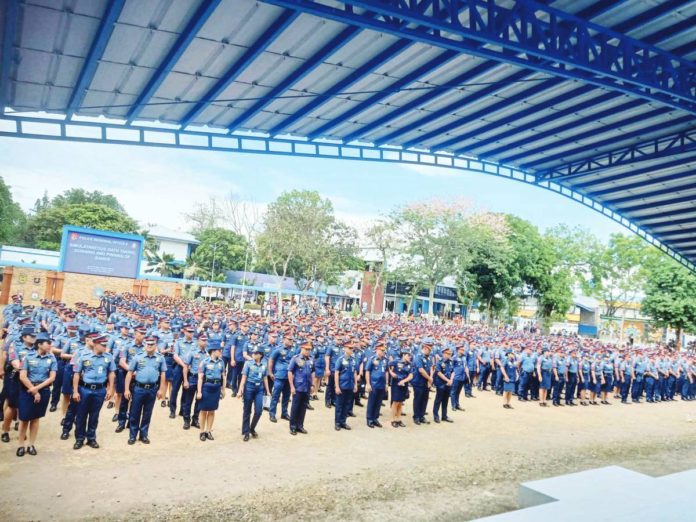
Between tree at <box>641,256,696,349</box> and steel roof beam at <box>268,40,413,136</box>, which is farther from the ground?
steel roof beam at <box>268,40,413,136</box>

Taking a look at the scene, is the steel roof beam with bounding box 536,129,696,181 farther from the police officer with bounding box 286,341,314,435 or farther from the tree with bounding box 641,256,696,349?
the tree with bounding box 641,256,696,349

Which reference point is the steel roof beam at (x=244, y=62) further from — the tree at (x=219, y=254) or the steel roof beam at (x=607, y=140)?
the tree at (x=219, y=254)

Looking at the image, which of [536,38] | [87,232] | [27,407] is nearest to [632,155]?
[536,38]

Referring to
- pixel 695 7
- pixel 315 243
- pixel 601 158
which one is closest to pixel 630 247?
pixel 315 243

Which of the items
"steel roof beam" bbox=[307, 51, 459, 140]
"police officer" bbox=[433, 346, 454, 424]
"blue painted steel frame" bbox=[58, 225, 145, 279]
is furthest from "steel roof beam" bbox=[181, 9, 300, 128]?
"blue painted steel frame" bbox=[58, 225, 145, 279]

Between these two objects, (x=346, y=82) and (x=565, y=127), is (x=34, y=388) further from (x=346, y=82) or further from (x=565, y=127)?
(x=565, y=127)

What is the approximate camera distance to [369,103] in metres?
10.6

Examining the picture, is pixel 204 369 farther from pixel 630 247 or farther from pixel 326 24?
pixel 630 247

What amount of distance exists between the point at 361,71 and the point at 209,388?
617 centimetres

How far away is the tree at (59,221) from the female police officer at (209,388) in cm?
4504

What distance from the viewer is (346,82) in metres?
9.72

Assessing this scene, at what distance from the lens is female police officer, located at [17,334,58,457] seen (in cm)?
605

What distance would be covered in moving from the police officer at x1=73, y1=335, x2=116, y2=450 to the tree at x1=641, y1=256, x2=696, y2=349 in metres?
35.9

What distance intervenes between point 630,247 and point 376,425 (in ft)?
143
